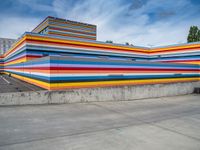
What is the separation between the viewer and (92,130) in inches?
214

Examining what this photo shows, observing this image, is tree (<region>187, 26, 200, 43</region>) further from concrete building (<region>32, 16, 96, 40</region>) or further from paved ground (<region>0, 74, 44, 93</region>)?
paved ground (<region>0, 74, 44, 93</region>)

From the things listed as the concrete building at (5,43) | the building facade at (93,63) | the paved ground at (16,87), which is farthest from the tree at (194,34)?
the concrete building at (5,43)

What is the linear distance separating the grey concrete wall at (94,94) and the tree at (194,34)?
3029cm

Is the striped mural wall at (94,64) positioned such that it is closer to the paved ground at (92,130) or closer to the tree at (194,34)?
the paved ground at (92,130)

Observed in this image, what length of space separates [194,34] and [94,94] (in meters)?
39.3

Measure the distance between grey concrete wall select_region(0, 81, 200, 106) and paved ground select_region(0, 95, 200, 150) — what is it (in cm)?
66

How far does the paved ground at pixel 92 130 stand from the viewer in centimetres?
434

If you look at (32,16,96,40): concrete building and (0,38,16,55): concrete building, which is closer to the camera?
(32,16,96,40): concrete building

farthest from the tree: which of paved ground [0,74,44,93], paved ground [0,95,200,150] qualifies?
paved ground [0,74,44,93]

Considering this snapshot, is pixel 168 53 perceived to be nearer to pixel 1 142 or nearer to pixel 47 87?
pixel 47 87

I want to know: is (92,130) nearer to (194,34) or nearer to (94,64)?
(94,64)

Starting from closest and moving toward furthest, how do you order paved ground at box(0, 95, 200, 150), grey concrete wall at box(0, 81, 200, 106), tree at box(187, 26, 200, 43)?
1. paved ground at box(0, 95, 200, 150)
2. grey concrete wall at box(0, 81, 200, 106)
3. tree at box(187, 26, 200, 43)

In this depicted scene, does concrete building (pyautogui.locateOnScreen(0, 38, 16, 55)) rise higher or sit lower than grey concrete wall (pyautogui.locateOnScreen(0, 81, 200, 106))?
higher

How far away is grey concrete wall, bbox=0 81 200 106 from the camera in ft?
27.4
